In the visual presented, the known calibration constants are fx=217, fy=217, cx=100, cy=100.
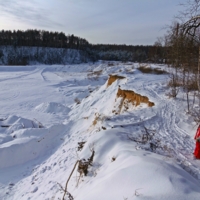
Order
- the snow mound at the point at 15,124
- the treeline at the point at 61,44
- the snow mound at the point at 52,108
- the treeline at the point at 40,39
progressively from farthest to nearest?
the treeline at the point at 40,39
the treeline at the point at 61,44
the snow mound at the point at 52,108
the snow mound at the point at 15,124

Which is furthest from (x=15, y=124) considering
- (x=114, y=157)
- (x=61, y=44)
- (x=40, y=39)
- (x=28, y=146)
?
(x=40, y=39)

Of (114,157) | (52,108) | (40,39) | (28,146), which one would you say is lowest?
(52,108)

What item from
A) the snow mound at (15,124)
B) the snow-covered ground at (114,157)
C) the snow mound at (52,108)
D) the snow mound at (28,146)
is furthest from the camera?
the snow mound at (52,108)

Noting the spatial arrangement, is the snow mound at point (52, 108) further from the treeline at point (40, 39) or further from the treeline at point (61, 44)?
the treeline at point (40, 39)

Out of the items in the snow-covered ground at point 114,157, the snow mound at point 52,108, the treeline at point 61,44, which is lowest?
the snow mound at point 52,108

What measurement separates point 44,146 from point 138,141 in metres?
4.16

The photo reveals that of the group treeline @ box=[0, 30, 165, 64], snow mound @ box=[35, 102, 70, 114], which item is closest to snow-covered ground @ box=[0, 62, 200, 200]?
snow mound @ box=[35, 102, 70, 114]

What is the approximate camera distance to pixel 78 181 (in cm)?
474

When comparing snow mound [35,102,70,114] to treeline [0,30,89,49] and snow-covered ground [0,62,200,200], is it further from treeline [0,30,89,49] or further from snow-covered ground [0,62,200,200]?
treeline [0,30,89,49]

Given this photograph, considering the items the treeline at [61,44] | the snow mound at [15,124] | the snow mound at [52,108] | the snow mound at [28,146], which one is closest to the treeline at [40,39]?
the treeline at [61,44]

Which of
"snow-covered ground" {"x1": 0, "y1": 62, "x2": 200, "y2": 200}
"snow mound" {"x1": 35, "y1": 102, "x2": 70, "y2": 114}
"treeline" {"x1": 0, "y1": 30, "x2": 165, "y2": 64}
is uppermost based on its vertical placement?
"treeline" {"x1": 0, "y1": 30, "x2": 165, "y2": 64}

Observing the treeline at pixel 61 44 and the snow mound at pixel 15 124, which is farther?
the treeline at pixel 61 44

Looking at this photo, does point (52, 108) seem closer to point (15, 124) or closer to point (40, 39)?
point (15, 124)

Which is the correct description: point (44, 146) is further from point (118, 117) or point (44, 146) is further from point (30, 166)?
point (118, 117)
